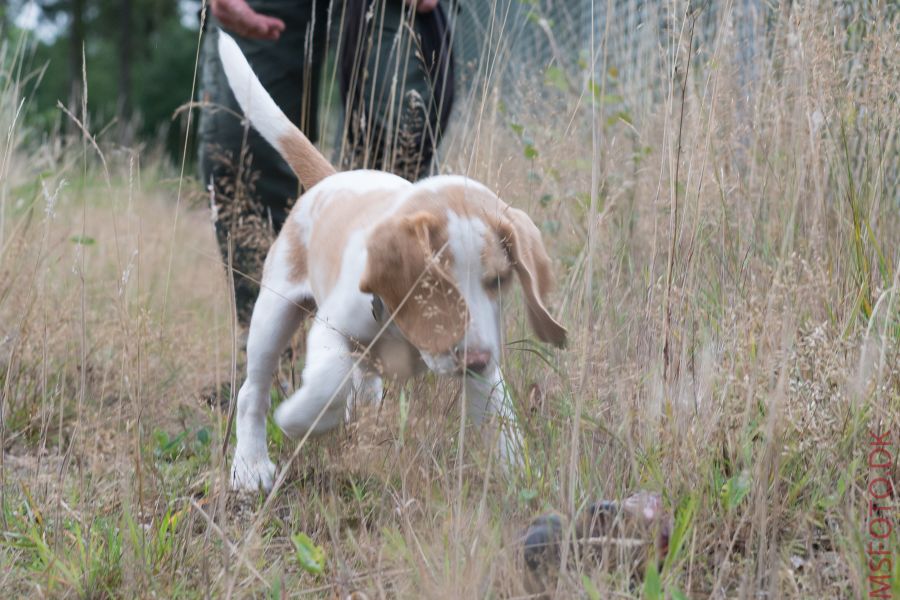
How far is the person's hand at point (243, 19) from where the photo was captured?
9.53 ft

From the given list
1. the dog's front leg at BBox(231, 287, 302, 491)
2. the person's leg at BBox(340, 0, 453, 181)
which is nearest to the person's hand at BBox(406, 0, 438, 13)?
the person's leg at BBox(340, 0, 453, 181)

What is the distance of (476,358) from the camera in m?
1.83

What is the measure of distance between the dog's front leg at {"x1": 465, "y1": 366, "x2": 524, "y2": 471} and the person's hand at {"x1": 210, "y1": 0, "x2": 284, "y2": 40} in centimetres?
143

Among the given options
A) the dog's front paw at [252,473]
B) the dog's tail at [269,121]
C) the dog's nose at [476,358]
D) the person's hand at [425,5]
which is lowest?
the dog's front paw at [252,473]

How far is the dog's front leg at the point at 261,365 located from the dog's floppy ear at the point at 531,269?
718mm

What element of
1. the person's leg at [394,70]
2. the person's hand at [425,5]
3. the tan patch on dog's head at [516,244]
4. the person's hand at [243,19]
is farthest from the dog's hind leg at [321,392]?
the person's hand at [425,5]

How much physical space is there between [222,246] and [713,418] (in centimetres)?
200

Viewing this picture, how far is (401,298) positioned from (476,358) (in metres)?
0.22

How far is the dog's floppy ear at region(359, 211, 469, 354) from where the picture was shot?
6.09 feet

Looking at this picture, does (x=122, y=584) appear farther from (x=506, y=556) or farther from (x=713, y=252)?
(x=713, y=252)

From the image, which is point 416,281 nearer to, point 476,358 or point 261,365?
point 476,358

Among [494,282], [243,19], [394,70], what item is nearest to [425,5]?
[394,70]

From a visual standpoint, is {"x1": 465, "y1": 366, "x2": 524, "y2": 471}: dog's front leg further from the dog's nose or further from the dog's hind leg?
the dog's hind leg

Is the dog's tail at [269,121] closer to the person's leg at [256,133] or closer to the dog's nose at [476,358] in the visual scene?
the person's leg at [256,133]
